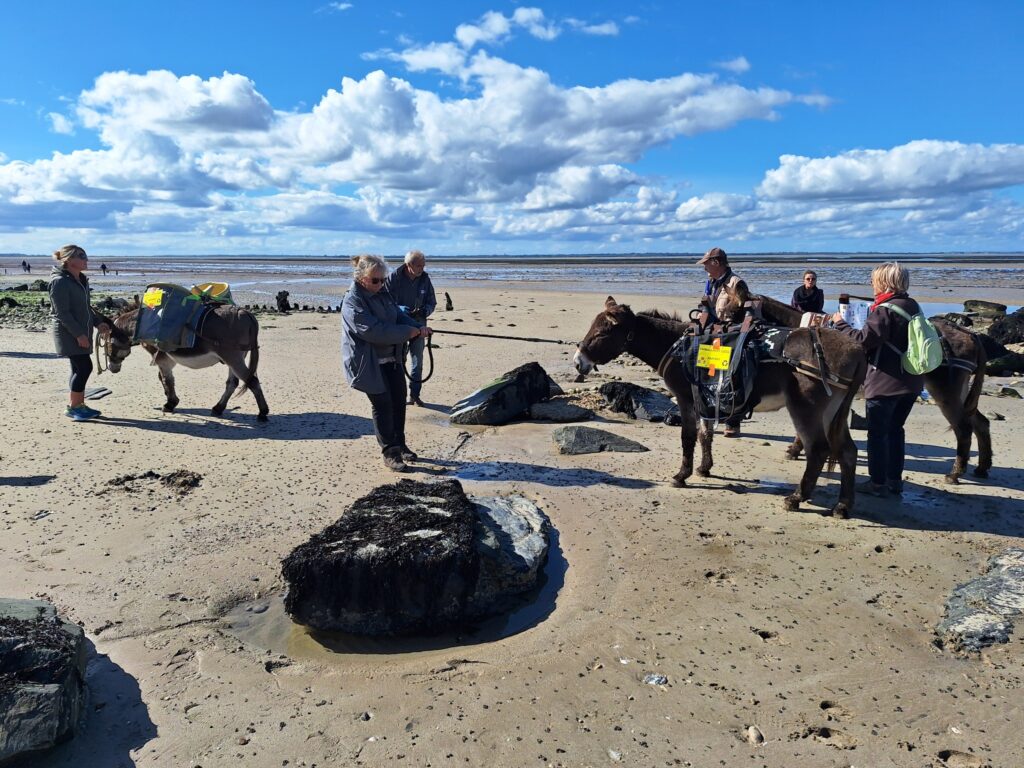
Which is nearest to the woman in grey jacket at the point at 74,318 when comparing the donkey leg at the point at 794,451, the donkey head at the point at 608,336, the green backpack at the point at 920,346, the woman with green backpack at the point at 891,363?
the donkey head at the point at 608,336

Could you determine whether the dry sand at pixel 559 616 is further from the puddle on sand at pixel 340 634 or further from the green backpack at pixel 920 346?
the green backpack at pixel 920 346

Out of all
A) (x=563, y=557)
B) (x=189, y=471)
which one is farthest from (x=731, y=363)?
(x=189, y=471)

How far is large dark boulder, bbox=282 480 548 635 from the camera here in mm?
4098

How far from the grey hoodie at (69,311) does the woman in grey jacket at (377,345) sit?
422 cm

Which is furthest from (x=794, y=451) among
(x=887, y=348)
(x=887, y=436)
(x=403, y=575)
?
(x=403, y=575)

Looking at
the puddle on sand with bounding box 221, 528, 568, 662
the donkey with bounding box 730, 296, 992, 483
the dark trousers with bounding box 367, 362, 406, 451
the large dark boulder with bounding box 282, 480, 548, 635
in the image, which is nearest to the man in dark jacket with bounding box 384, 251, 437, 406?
the dark trousers with bounding box 367, 362, 406, 451

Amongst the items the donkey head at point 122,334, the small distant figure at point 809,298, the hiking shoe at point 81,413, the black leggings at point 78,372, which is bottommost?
the hiking shoe at point 81,413

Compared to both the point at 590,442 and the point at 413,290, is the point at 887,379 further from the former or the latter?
the point at 413,290

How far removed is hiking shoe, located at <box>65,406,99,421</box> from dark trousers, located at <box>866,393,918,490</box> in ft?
30.8

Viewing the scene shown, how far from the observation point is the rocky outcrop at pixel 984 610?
398 centimetres

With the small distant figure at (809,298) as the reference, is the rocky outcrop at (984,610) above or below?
below

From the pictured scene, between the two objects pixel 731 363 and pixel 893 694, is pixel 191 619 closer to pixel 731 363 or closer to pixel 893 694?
pixel 893 694

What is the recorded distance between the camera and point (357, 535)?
14.6 ft

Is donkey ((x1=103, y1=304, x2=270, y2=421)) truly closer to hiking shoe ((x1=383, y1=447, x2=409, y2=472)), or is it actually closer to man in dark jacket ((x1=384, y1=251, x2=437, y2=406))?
man in dark jacket ((x1=384, y1=251, x2=437, y2=406))
